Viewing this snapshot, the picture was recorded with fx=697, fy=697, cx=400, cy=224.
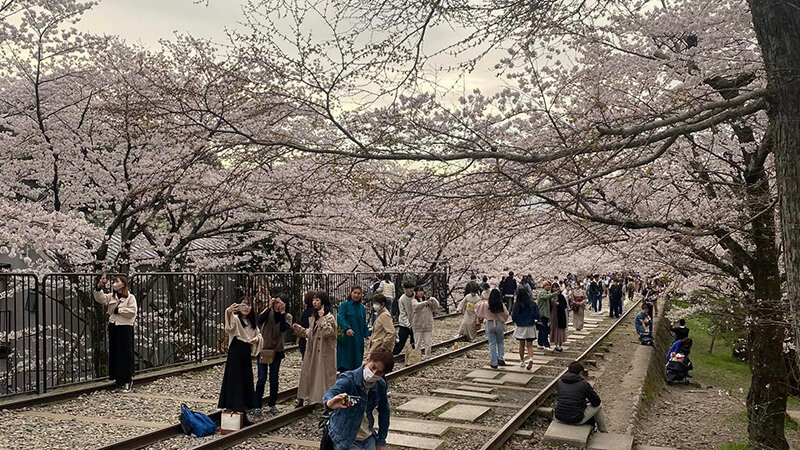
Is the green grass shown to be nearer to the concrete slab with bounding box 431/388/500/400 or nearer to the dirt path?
the dirt path

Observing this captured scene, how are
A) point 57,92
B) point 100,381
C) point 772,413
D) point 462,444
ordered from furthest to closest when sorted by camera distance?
point 57,92, point 100,381, point 772,413, point 462,444

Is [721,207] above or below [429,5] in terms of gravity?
below

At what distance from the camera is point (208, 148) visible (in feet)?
22.0

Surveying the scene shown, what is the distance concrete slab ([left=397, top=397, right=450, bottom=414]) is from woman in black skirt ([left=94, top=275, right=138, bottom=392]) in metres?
4.62

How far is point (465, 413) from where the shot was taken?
10531mm

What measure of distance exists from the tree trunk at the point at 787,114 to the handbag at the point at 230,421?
6302 mm

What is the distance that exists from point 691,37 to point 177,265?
45.4 feet

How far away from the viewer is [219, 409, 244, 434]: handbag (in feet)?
28.6

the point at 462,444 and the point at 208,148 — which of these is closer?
the point at 208,148

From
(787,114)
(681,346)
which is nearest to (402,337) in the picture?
(681,346)

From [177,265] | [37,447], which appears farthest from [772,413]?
[177,265]

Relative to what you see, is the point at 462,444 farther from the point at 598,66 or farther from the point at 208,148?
the point at 598,66

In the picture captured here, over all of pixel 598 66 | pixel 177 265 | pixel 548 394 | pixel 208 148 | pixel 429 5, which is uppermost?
pixel 598 66

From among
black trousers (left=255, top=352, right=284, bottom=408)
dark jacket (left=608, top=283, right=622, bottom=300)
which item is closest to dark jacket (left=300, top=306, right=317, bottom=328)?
black trousers (left=255, top=352, right=284, bottom=408)
